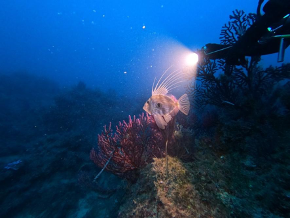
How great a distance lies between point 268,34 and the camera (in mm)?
2908

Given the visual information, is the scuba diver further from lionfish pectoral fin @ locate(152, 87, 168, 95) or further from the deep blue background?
the deep blue background

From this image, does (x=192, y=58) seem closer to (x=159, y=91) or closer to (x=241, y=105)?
(x=241, y=105)

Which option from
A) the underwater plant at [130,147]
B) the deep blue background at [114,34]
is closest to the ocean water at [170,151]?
the underwater plant at [130,147]

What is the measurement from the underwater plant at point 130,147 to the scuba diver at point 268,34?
299 cm

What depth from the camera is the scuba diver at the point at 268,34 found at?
106 inches

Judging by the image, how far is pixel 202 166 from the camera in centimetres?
229

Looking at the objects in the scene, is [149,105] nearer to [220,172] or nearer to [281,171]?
[220,172]

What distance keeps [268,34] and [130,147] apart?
378 centimetres

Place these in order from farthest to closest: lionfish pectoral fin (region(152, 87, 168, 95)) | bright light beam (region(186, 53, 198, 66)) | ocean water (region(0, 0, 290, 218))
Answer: bright light beam (region(186, 53, 198, 66)) < lionfish pectoral fin (region(152, 87, 168, 95)) < ocean water (region(0, 0, 290, 218))

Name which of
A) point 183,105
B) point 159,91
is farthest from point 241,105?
point 159,91

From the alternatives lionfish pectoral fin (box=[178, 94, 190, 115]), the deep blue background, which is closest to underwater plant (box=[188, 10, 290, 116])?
lionfish pectoral fin (box=[178, 94, 190, 115])

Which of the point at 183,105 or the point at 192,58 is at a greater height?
the point at 192,58

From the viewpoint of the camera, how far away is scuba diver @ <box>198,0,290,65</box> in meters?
2.68

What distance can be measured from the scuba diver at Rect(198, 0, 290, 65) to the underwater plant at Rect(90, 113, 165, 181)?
9.81 ft
